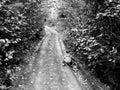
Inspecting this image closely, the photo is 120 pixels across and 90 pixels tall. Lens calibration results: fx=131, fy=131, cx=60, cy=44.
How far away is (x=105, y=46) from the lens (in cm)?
649

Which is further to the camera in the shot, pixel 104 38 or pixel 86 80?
pixel 86 80

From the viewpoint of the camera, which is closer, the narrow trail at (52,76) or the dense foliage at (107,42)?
the dense foliage at (107,42)

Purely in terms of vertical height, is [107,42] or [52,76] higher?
[107,42]

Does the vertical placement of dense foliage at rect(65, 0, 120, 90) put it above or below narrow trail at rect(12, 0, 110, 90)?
above

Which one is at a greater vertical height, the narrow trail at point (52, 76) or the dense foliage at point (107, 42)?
the dense foliage at point (107, 42)

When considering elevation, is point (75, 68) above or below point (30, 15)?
below

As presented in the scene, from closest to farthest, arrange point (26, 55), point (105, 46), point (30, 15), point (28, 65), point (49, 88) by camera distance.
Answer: point (105, 46) < point (49, 88) < point (28, 65) < point (26, 55) < point (30, 15)

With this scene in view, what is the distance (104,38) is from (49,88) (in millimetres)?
3902

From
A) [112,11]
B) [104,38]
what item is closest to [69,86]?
[104,38]

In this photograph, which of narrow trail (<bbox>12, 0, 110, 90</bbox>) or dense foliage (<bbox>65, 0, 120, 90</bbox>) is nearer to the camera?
dense foliage (<bbox>65, 0, 120, 90</bbox>)

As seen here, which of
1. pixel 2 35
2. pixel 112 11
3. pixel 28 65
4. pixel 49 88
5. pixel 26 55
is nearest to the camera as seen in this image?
pixel 112 11

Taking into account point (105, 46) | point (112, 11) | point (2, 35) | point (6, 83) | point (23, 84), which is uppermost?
point (112, 11)

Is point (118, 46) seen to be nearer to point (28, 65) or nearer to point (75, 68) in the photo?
point (75, 68)

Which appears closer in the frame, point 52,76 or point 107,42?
point 107,42
